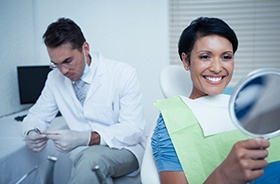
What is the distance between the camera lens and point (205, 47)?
2.80 ft

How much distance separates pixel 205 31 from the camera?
87 cm

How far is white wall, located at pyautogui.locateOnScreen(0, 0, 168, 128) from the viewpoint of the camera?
6.32 ft

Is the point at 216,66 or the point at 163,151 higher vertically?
the point at 216,66

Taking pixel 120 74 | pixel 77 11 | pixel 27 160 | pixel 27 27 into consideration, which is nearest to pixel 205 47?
pixel 120 74

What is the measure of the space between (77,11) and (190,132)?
1.56 m

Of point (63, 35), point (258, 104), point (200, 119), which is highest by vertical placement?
point (63, 35)

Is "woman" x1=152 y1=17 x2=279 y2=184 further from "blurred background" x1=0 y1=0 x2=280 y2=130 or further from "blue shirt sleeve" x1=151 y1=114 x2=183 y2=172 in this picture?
"blurred background" x1=0 y1=0 x2=280 y2=130

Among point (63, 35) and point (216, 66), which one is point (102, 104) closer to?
point (63, 35)

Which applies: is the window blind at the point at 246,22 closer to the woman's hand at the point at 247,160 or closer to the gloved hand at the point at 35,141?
the gloved hand at the point at 35,141

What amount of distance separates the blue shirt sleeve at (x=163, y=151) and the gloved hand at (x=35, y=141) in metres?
0.65

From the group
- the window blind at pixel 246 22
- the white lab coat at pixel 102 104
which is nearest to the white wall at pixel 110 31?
the window blind at pixel 246 22

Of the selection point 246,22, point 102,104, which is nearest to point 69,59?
point 102,104

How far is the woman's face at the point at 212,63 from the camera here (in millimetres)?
846

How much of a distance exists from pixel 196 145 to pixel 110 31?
1.41 m
